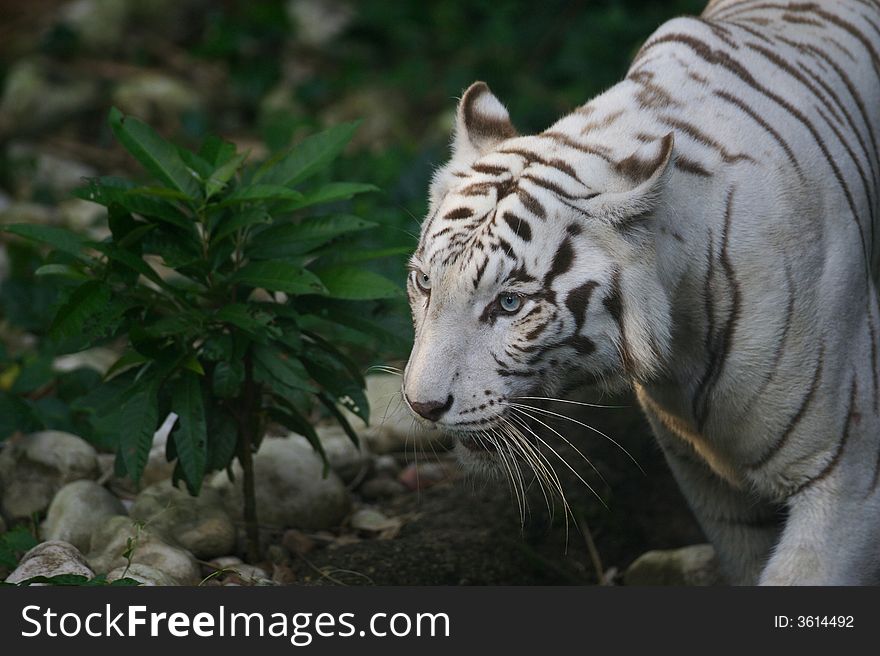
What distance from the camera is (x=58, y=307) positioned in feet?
11.0

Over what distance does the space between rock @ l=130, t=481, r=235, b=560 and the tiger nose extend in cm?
135

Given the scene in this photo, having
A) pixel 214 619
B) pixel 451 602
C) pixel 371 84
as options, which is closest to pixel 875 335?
pixel 451 602

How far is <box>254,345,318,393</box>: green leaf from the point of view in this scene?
3.43 m

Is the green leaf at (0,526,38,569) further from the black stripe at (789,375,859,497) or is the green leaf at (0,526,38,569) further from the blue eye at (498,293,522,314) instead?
the black stripe at (789,375,859,497)

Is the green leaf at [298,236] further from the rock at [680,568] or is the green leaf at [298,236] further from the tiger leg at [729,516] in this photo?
the rock at [680,568]

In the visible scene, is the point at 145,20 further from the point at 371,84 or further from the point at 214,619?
the point at 214,619

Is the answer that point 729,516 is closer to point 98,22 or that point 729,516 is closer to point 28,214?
point 28,214

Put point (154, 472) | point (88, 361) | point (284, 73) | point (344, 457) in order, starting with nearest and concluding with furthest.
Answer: point (154, 472), point (344, 457), point (88, 361), point (284, 73)

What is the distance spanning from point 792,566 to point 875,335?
64 centimetres

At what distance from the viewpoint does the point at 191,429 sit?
3.37m

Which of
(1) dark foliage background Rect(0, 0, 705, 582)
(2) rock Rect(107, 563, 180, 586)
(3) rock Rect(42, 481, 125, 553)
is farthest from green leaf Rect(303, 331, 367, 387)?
(1) dark foliage background Rect(0, 0, 705, 582)

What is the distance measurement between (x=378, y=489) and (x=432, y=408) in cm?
203

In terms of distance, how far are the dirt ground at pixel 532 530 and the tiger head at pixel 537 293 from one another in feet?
4.01

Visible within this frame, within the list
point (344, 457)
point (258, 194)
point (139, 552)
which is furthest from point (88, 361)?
point (258, 194)
